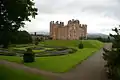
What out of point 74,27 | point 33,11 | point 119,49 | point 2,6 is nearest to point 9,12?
point 2,6

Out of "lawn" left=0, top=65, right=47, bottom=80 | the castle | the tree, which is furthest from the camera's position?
the castle

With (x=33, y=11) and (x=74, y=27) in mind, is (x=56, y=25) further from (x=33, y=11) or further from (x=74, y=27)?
(x=33, y=11)

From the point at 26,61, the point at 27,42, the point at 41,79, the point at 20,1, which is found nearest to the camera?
the point at 41,79

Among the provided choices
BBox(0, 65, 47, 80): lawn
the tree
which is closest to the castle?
the tree

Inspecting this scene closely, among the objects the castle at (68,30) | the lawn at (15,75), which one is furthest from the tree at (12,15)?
the castle at (68,30)

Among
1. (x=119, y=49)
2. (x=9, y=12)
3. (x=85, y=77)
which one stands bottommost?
(x=85, y=77)

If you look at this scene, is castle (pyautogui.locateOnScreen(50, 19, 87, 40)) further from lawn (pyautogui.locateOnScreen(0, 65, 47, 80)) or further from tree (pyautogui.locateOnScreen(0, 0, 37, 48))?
lawn (pyautogui.locateOnScreen(0, 65, 47, 80))

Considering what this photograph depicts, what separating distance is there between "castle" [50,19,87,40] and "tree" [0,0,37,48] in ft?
183

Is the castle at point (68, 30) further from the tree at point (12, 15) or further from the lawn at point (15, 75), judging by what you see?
the lawn at point (15, 75)

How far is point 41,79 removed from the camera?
51.8ft

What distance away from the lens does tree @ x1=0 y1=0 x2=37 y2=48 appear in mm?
18609

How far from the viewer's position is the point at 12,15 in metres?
19.0

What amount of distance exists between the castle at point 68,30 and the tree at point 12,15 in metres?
55.9

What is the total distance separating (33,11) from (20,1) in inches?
133
